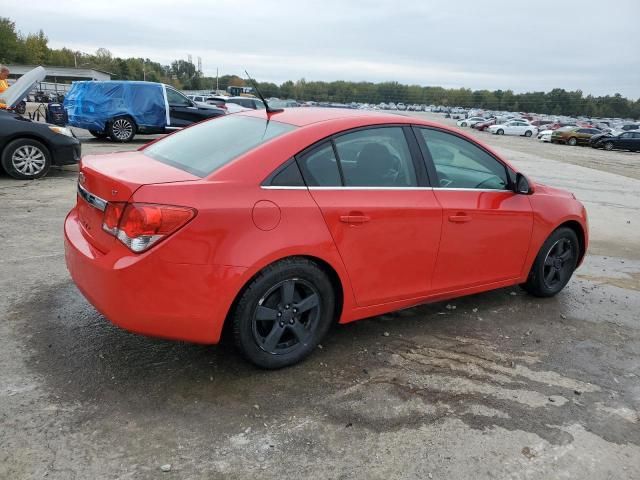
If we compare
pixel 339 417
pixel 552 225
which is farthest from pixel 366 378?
pixel 552 225

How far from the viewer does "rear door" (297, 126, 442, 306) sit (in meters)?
3.37

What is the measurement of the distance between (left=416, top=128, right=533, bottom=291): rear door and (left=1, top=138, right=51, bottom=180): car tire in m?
7.55

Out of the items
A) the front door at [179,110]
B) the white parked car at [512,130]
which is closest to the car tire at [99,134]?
the front door at [179,110]

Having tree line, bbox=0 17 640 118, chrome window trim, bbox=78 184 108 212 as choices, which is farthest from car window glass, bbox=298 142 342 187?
tree line, bbox=0 17 640 118

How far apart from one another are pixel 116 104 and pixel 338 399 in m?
15.1

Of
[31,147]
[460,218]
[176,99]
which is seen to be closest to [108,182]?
[460,218]

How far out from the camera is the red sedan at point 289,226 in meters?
2.89

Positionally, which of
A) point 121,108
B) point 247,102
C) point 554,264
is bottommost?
point 554,264

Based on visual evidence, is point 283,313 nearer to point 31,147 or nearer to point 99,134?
point 31,147

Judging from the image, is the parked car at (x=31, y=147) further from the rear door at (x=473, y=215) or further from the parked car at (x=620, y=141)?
the parked car at (x=620, y=141)

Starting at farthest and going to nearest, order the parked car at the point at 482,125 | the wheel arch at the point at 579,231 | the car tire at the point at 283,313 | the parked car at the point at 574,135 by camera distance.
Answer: the parked car at the point at 482,125 → the parked car at the point at 574,135 → the wheel arch at the point at 579,231 → the car tire at the point at 283,313

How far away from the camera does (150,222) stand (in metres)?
2.83

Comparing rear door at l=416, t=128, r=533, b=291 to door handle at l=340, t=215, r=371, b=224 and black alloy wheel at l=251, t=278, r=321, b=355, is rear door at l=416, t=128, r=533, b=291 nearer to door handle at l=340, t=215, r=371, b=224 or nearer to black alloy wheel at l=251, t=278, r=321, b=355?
door handle at l=340, t=215, r=371, b=224

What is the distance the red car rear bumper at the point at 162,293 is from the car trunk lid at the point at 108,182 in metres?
0.19
